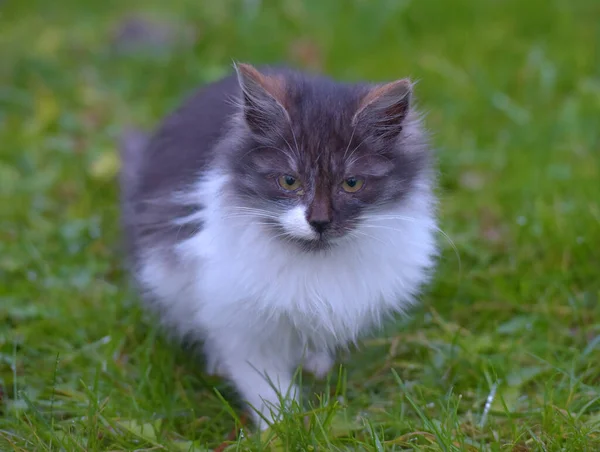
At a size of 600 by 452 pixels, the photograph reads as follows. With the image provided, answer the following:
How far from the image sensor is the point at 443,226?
3850mm

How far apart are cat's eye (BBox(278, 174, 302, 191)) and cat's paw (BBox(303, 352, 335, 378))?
0.87 m

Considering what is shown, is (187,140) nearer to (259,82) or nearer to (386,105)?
(259,82)

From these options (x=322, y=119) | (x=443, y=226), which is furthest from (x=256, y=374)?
(x=443, y=226)

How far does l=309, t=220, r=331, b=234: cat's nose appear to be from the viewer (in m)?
2.44

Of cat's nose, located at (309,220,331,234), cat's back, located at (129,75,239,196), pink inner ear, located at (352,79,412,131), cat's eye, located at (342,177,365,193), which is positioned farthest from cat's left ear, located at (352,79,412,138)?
cat's back, located at (129,75,239,196)

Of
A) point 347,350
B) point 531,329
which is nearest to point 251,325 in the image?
point 347,350

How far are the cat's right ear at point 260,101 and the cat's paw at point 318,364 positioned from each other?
3.33ft

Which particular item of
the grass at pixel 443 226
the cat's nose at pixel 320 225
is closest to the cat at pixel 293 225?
the cat's nose at pixel 320 225

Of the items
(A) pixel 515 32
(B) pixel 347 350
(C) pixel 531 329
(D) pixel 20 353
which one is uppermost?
(A) pixel 515 32

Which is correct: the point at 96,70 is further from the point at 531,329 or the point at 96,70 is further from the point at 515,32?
the point at 531,329

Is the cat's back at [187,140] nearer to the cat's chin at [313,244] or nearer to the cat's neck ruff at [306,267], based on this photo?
the cat's neck ruff at [306,267]

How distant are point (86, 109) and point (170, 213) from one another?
2.38 meters

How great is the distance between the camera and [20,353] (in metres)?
3.13

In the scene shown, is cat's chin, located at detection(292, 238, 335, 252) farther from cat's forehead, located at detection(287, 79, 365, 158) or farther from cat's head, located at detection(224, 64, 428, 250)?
cat's forehead, located at detection(287, 79, 365, 158)
